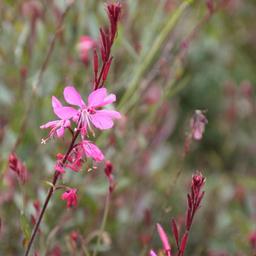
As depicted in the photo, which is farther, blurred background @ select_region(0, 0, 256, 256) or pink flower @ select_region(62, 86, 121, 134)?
blurred background @ select_region(0, 0, 256, 256)

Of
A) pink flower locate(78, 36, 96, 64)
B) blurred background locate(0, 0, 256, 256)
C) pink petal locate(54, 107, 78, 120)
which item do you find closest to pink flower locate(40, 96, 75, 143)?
pink petal locate(54, 107, 78, 120)

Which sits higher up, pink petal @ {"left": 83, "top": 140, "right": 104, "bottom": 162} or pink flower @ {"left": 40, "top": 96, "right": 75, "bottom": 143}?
pink flower @ {"left": 40, "top": 96, "right": 75, "bottom": 143}

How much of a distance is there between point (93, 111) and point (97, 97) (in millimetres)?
36

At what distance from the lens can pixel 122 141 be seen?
1857 millimetres

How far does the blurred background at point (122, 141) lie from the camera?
1.70m

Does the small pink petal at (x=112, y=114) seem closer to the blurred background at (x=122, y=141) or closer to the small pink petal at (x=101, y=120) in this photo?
the small pink petal at (x=101, y=120)

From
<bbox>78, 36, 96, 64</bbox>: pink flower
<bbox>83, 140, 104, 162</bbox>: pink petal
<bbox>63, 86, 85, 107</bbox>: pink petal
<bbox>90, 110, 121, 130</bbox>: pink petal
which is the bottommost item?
<bbox>83, 140, 104, 162</bbox>: pink petal

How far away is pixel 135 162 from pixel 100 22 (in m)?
0.54

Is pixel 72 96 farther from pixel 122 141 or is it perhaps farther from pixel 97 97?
pixel 122 141

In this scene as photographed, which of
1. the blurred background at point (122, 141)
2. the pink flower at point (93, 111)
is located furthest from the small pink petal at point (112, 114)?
the blurred background at point (122, 141)

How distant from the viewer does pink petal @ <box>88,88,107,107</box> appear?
91 cm

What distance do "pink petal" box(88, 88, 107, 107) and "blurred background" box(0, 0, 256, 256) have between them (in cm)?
29

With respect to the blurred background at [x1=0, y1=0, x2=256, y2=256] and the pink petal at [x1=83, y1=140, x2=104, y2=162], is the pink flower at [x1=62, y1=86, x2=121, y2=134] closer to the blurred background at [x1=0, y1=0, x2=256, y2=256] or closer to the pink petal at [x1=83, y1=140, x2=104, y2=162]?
the pink petal at [x1=83, y1=140, x2=104, y2=162]

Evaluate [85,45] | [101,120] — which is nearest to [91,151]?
[101,120]
